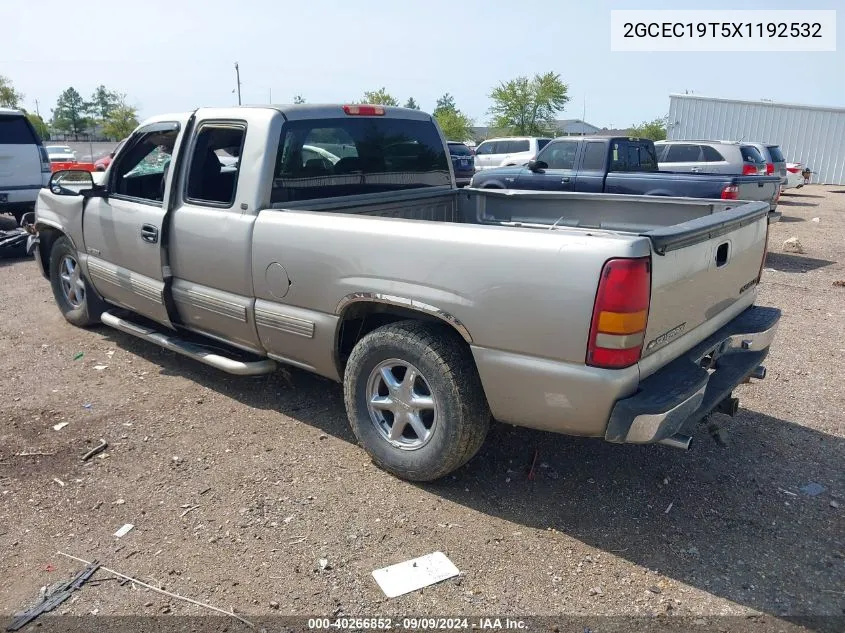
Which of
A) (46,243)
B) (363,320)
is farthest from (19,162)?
(363,320)

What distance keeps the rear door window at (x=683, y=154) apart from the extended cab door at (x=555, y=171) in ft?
19.3

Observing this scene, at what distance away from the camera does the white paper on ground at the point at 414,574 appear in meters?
2.85

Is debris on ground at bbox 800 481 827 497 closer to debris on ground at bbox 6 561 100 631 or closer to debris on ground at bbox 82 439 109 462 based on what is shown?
debris on ground at bbox 6 561 100 631

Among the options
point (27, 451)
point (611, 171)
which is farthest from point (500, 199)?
point (611, 171)

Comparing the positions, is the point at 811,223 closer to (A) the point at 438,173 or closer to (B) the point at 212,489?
(A) the point at 438,173

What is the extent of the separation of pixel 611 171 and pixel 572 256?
8406 millimetres

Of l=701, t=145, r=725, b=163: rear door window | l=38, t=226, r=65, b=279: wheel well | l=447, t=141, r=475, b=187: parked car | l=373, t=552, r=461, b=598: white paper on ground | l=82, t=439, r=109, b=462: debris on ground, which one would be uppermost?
l=38, t=226, r=65, b=279: wheel well

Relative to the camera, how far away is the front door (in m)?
4.72

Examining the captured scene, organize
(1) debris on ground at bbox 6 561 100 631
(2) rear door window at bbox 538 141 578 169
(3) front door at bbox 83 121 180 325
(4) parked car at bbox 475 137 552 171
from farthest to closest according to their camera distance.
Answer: (4) parked car at bbox 475 137 552 171
(2) rear door window at bbox 538 141 578 169
(3) front door at bbox 83 121 180 325
(1) debris on ground at bbox 6 561 100 631

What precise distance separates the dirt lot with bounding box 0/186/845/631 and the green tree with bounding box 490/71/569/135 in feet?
133

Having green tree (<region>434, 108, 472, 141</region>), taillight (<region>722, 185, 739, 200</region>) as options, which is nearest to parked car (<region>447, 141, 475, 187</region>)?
taillight (<region>722, 185, 739, 200</region>)

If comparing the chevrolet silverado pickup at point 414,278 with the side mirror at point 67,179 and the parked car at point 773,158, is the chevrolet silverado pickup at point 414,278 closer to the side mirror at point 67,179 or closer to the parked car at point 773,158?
the side mirror at point 67,179

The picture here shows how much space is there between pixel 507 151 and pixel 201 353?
60.3 ft

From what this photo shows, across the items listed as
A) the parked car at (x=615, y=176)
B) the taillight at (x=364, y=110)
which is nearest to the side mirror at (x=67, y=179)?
the taillight at (x=364, y=110)
